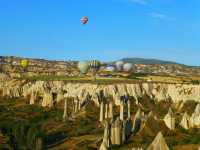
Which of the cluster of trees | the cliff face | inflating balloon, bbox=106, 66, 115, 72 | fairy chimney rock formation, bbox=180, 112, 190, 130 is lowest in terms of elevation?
the cluster of trees

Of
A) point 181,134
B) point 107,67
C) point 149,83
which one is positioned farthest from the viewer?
point 107,67

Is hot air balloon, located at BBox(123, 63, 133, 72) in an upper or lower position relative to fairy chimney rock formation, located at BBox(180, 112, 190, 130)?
upper

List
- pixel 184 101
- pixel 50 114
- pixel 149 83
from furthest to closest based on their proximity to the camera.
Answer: pixel 149 83
pixel 184 101
pixel 50 114

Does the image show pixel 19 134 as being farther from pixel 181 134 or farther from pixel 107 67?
pixel 107 67

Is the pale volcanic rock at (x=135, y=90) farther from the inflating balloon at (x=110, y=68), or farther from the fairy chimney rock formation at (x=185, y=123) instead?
the inflating balloon at (x=110, y=68)

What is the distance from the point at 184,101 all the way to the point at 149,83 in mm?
16797

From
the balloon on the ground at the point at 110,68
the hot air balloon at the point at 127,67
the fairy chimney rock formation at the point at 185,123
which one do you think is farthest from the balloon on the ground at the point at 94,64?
the fairy chimney rock formation at the point at 185,123

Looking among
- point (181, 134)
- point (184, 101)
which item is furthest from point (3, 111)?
point (181, 134)

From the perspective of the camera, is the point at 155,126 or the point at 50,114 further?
the point at 50,114

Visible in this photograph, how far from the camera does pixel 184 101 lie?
106250 mm

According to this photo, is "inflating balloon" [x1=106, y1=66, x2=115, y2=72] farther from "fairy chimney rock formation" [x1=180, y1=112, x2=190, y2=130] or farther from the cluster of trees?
"fairy chimney rock formation" [x1=180, y1=112, x2=190, y2=130]

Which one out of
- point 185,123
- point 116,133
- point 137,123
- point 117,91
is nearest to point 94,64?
point 117,91

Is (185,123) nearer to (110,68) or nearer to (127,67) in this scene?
(127,67)

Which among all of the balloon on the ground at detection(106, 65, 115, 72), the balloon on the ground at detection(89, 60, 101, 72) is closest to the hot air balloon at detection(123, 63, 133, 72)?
the balloon on the ground at detection(106, 65, 115, 72)
